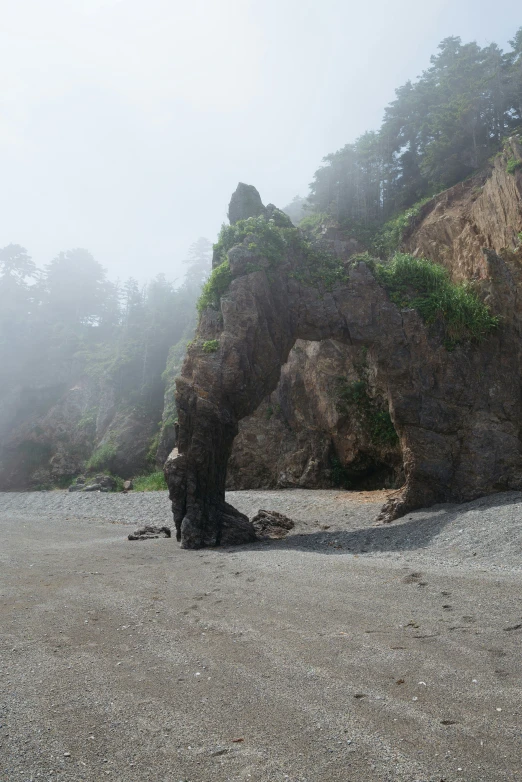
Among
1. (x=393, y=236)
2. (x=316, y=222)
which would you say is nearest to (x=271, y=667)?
(x=393, y=236)

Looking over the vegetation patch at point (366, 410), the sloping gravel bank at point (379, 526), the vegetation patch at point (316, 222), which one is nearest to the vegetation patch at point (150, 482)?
the sloping gravel bank at point (379, 526)

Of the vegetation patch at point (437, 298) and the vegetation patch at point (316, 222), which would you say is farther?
the vegetation patch at point (316, 222)

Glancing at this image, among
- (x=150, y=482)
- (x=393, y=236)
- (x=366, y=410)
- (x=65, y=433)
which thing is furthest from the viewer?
(x=65, y=433)

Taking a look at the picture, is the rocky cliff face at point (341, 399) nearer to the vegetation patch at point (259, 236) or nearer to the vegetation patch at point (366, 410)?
the vegetation patch at point (366, 410)

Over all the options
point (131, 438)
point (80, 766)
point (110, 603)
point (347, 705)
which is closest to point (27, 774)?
point (80, 766)

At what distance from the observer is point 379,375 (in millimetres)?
14578

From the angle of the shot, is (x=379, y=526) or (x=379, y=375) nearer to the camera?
(x=379, y=526)

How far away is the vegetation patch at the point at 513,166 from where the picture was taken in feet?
65.7

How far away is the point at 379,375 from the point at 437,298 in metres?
2.53

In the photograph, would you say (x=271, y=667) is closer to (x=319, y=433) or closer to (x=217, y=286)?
(x=217, y=286)

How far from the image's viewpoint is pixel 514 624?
5262 millimetres

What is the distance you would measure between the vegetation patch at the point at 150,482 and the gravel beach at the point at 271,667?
17324mm

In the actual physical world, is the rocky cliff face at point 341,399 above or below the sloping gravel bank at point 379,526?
above

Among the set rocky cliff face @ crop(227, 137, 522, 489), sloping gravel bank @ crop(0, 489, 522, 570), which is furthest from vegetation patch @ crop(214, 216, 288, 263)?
sloping gravel bank @ crop(0, 489, 522, 570)
